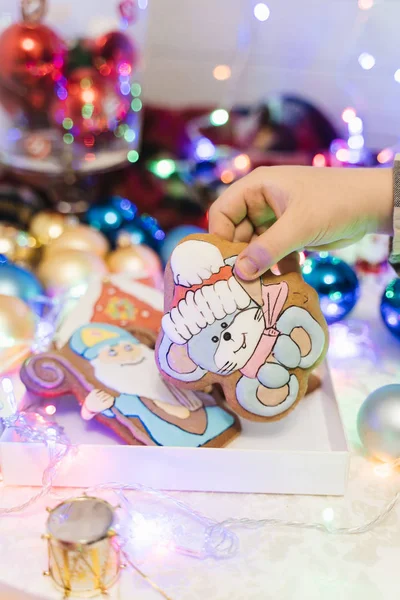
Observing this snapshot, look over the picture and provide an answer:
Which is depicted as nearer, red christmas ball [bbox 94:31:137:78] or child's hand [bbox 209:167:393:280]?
child's hand [bbox 209:167:393:280]

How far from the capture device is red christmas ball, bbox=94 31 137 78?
4.45 ft

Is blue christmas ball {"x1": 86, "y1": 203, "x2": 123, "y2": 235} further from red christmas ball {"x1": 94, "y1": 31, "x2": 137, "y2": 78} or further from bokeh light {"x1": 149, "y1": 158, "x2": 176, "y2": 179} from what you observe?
red christmas ball {"x1": 94, "y1": 31, "x2": 137, "y2": 78}

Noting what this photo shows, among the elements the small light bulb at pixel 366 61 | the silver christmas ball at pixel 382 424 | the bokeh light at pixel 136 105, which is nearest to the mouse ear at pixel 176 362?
the silver christmas ball at pixel 382 424

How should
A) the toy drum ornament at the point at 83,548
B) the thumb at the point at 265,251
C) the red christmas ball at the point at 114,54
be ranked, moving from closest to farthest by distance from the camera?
the toy drum ornament at the point at 83,548, the thumb at the point at 265,251, the red christmas ball at the point at 114,54

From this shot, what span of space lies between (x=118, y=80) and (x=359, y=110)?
2.02ft

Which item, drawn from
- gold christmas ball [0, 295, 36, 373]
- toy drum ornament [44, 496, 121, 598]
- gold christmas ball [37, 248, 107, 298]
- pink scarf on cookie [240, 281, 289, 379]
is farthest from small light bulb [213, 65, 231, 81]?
toy drum ornament [44, 496, 121, 598]

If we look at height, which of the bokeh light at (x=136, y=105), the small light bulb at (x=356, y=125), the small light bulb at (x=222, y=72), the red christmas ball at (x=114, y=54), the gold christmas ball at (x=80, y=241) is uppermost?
the red christmas ball at (x=114, y=54)

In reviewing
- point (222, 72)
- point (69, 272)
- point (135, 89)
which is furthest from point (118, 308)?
point (222, 72)

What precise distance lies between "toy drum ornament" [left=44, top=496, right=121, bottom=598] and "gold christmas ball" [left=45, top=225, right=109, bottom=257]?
28.2 inches

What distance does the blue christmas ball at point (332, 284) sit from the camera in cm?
112

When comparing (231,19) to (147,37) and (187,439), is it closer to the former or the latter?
(147,37)

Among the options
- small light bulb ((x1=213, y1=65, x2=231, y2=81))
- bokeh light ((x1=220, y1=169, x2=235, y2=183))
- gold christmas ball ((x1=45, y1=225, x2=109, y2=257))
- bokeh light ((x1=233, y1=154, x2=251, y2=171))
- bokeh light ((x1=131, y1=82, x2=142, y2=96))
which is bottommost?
gold christmas ball ((x1=45, y1=225, x2=109, y2=257))

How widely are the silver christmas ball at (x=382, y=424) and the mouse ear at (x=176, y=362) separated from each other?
0.24 m

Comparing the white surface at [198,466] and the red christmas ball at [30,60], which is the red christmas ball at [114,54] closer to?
the red christmas ball at [30,60]
